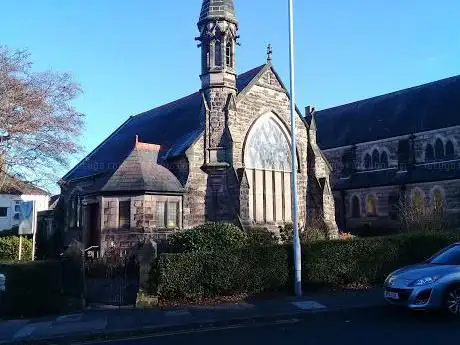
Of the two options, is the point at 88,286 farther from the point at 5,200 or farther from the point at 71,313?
the point at 5,200

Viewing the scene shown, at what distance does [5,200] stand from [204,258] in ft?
136

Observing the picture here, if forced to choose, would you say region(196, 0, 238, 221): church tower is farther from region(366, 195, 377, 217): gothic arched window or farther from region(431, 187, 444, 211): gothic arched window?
region(366, 195, 377, 217): gothic arched window

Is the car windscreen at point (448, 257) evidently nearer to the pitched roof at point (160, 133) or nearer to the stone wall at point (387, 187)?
the pitched roof at point (160, 133)

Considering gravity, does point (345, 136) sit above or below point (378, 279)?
above

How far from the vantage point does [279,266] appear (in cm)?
1330

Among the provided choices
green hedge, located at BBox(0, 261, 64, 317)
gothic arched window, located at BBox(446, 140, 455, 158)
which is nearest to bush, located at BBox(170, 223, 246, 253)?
green hedge, located at BBox(0, 261, 64, 317)

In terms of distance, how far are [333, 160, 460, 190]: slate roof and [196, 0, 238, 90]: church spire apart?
2071 centimetres

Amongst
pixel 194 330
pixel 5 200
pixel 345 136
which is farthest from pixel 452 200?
pixel 5 200

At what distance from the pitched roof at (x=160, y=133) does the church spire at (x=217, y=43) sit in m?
1.50

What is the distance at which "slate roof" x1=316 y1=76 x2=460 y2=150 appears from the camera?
3734 centimetres

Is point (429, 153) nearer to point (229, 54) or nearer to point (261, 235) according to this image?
point (229, 54)

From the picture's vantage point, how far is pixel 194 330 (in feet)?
31.8

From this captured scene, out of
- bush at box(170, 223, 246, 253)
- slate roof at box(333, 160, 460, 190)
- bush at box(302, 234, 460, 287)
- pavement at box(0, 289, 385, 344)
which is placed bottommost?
pavement at box(0, 289, 385, 344)

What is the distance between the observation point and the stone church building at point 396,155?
116ft
